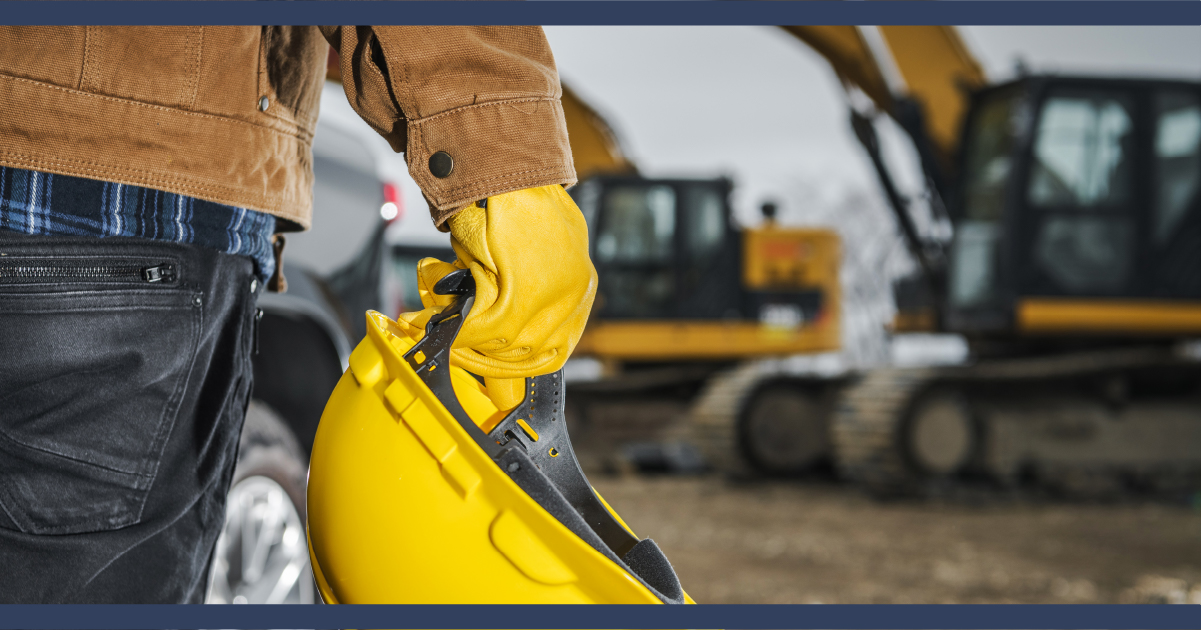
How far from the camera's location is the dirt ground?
5004mm

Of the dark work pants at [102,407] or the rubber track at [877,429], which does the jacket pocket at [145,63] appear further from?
the rubber track at [877,429]

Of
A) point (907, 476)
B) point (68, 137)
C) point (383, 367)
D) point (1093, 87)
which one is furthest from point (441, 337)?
point (1093, 87)

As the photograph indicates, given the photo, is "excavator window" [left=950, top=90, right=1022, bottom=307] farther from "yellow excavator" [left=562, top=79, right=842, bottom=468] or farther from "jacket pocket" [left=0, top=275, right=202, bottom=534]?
"jacket pocket" [left=0, top=275, right=202, bottom=534]

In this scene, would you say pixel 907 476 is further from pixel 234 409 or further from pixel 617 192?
pixel 234 409

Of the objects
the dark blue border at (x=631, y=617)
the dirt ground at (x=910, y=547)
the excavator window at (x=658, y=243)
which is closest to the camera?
the dark blue border at (x=631, y=617)

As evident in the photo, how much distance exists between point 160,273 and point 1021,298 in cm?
759

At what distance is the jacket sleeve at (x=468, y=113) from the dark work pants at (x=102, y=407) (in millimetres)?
322

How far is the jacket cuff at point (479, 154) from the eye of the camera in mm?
1147

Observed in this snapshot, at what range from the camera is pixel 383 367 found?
124 centimetres

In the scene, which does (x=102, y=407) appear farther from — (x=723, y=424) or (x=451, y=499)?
(x=723, y=424)

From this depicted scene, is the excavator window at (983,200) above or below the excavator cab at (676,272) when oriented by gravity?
above

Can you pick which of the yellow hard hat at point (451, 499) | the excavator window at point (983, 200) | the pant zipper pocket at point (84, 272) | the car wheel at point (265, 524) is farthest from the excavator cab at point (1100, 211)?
the pant zipper pocket at point (84, 272)

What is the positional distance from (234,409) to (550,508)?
0.49 m

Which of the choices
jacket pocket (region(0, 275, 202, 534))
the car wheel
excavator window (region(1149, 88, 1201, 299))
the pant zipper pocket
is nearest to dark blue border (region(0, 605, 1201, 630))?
jacket pocket (region(0, 275, 202, 534))
